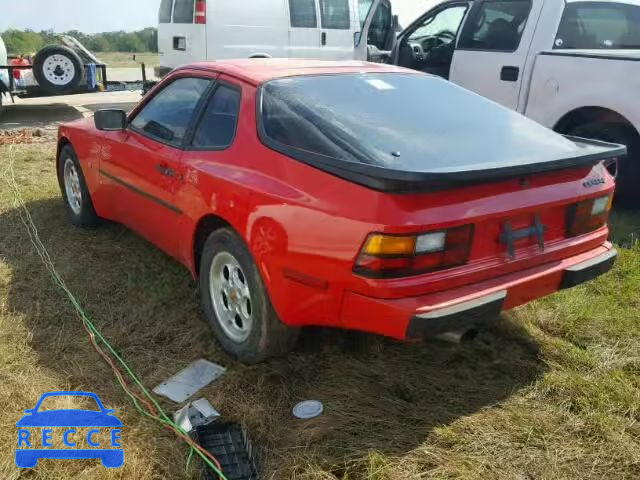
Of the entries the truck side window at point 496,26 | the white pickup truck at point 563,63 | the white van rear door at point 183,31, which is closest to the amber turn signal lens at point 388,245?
the white pickup truck at point 563,63

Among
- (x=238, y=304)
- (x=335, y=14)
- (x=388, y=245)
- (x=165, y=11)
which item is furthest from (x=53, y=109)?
(x=388, y=245)

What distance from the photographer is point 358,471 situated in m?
2.25

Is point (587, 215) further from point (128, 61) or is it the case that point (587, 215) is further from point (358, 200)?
point (128, 61)

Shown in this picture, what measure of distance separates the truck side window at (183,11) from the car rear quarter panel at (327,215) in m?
7.06

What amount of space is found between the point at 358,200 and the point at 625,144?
141 inches

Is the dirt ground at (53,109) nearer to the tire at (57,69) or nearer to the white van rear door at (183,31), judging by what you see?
the tire at (57,69)

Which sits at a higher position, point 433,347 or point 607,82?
point 607,82

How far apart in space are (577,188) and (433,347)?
1.07 meters

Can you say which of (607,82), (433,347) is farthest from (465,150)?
(607,82)

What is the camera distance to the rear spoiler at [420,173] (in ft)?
7.07

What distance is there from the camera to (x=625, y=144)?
485cm

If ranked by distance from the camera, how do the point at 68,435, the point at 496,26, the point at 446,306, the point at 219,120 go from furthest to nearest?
the point at 496,26 → the point at 219,120 → the point at 68,435 → the point at 446,306

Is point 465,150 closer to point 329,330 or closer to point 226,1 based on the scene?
point 329,330

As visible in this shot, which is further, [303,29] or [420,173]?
[303,29]
